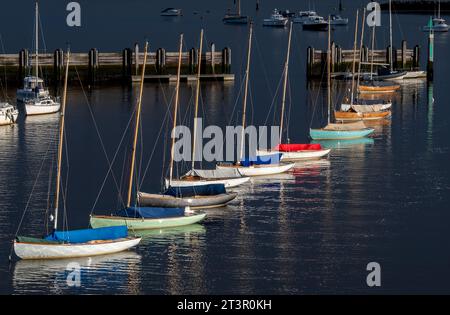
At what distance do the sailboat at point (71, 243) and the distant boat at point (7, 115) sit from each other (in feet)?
103

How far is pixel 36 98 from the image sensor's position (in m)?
80.6

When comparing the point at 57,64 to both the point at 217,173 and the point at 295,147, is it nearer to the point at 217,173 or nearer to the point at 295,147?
the point at 295,147

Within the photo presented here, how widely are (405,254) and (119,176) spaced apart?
56.7ft

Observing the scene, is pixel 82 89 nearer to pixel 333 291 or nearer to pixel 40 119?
pixel 40 119

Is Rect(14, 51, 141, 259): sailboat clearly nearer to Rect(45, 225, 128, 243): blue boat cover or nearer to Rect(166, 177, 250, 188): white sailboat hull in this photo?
Rect(45, 225, 128, 243): blue boat cover

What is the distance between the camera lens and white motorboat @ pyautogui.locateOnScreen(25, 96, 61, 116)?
7869 centimetres

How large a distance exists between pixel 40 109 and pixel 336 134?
19741 mm

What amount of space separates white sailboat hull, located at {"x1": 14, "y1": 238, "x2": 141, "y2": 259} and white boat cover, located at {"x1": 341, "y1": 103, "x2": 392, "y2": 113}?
39604mm

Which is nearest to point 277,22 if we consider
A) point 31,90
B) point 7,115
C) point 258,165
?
point 31,90

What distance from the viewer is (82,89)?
3447 inches

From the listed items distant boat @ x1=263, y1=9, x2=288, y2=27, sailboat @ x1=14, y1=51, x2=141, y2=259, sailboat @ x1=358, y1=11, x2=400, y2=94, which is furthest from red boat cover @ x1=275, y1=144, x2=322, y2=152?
distant boat @ x1=263, y1=9, x2=288, y2=27

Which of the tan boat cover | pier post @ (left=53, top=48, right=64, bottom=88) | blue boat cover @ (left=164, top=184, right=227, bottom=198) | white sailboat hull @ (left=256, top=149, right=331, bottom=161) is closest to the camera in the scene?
blue boat cover @ (left=164, top=184, right=227, bottom=198)

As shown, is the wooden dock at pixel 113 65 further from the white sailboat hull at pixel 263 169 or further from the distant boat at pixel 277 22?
the distant boat at pixel 277 22

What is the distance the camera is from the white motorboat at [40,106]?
78688 mm
